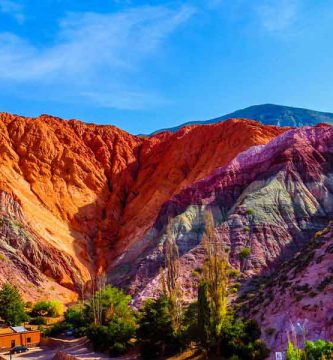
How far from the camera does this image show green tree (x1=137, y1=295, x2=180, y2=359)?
37.1 meters

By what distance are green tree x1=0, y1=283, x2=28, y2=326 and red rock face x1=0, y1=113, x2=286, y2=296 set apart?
1613 centimetres

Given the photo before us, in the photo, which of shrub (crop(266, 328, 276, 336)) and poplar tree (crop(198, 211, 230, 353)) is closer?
shrub (crop(266, 328, 276, 336))

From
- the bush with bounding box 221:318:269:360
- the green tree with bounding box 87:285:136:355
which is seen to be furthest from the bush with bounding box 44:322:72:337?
the bush with bounding box 221:318:269:360

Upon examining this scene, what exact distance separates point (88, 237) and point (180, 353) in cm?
5950

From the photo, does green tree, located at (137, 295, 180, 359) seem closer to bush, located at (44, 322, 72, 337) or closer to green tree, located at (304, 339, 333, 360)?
green tree, located at (304, 339, 333, 360)

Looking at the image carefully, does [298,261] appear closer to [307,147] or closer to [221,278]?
[221,278]

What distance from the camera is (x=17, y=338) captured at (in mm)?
49531

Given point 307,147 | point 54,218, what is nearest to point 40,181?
point 54,218

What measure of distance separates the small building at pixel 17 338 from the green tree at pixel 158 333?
55.8 ft

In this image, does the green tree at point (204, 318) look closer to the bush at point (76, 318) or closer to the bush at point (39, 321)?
the bush at point (76, 318)

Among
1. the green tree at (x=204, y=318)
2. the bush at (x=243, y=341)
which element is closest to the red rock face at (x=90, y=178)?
the green tree at (x=204, y=318)

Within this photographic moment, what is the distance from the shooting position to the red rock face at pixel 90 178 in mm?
83062

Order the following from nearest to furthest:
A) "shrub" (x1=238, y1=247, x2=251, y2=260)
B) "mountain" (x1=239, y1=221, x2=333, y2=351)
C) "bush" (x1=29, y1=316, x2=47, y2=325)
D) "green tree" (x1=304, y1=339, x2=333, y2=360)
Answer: "green tree" (x1=304, y1=339, x2=333, y2=360) → "mountain" (x1=239, y1=221, x2=333, y2=351) → "shrub" (x1=238, y1=247, x2=251, y2=260) → "bush" (x1=29, y1=316, x2=47, y2=325)

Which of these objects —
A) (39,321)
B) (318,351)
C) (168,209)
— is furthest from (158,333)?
(168,209)
